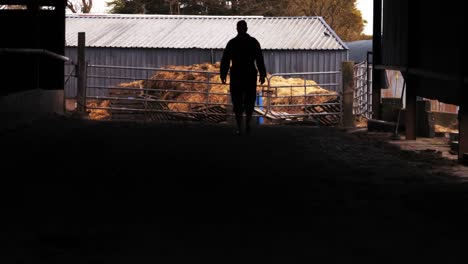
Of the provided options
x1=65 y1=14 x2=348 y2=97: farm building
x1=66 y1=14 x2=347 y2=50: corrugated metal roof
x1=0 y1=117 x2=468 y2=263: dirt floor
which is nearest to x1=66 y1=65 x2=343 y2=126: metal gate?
x1=65 y1=14 x2=348 y2=97: farm building

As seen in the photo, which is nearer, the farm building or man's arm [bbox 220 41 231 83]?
man's arm [bbox 220 41 231 83]

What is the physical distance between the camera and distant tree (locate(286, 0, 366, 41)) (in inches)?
2442

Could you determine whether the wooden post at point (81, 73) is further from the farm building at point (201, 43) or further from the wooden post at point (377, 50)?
the farm building at point (201, 43)

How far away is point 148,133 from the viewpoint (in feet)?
51.4

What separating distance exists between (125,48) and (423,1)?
29864 millimetres

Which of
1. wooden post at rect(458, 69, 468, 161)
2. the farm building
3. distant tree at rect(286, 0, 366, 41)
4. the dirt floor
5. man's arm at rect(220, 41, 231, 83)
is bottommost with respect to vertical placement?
the dirt floor

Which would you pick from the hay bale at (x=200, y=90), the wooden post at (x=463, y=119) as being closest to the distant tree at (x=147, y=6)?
the hay bale at (x=200, y=90)

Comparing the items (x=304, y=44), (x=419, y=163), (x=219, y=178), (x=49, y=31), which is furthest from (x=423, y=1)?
(x=304, y=44)

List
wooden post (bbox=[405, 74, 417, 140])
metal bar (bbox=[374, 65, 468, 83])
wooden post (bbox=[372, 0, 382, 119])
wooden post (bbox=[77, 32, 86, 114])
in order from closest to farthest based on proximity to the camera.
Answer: metal bar (bbox=[374, 65, 468, 83]) → wooden post (bbox=[405, 74, 417, 140]) → wooden post (bbox=[372, 0, 382, 119]) → wooden post (bbox=[77, 32, 86, 114])

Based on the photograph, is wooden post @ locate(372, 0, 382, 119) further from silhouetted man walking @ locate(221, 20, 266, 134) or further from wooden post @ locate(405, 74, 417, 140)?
silhouetted man walking @ locate(221, 20, 266, 134)

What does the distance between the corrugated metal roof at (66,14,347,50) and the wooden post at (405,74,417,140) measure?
88.1ft

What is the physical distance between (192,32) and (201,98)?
8.48 metres

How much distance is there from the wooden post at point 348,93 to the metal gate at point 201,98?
2003 millimetres

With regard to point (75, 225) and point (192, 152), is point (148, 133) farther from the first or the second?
point (75, 225)
